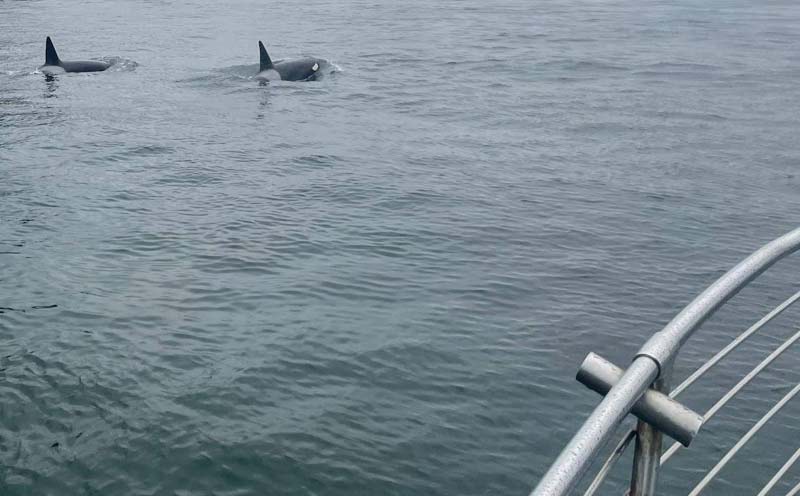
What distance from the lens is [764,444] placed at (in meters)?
9.05

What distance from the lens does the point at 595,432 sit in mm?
2217

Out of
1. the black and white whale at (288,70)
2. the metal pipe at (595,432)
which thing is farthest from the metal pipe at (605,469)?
the black and white whale at (288,70)

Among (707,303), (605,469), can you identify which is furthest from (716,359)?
(605,469)

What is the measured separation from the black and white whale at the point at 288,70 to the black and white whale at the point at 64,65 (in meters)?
5.46

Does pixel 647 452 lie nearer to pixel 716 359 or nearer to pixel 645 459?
pixel 645 459

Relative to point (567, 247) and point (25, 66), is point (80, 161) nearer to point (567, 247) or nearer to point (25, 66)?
point (567, 247)

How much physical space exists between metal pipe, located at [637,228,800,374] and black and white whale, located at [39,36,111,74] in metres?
30.1

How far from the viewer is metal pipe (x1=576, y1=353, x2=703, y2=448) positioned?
239 cm

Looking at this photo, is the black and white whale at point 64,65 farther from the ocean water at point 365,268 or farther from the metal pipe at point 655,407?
the metal pipe at point 655,407

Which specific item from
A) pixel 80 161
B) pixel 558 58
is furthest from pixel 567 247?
pixel 558 58

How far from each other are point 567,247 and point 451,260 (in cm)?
191

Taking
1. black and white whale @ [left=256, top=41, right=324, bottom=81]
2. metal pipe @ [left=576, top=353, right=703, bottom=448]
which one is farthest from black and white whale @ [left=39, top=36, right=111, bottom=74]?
metal pipe @ [left=576, top=353, right=703, bottom=448]

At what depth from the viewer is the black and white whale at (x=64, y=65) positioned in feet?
99.4

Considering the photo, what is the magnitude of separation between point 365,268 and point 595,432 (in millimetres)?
11316
